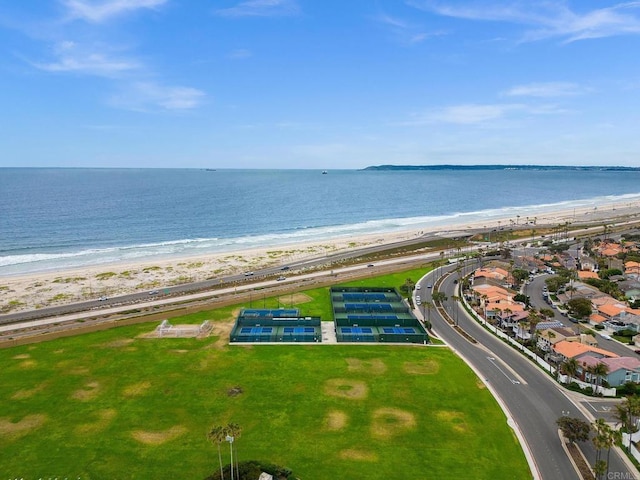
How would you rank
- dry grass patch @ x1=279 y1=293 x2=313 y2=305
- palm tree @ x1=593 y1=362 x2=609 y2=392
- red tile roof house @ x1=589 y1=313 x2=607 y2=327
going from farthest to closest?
dry grass patch @ x1=279 y1=293 x2=313 y2=305 < red tile roof house @ x1=589 y1=313 x2=607 y2=327 < palm tree @ x1=593 y1=362 x2=609 y2=392

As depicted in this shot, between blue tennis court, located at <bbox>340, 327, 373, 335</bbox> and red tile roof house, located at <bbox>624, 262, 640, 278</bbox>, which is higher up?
red tile roof house, located at <bbox>624, 262, 640, 278</bbox>

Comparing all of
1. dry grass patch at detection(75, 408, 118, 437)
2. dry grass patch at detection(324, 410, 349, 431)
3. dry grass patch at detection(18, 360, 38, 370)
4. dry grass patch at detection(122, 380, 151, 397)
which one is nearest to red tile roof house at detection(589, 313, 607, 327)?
dry grass patch at detection(324, 410, 349, 431)

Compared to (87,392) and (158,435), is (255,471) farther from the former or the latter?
(87,392)

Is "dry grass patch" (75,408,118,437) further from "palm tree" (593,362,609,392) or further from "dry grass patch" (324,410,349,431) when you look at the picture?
"palm tree" (593,362,609,392)

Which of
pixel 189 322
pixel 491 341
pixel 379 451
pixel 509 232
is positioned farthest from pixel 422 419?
pixel 509 232

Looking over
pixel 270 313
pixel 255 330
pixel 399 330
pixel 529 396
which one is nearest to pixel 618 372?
pixel 529 396

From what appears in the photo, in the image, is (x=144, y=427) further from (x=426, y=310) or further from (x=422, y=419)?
(x=426, y=310)
